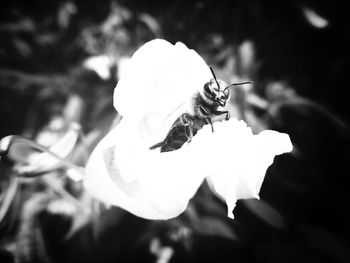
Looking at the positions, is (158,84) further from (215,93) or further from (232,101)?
(232,101)

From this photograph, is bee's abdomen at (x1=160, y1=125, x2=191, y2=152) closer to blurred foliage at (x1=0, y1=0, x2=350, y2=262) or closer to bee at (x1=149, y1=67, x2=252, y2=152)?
bee at (x1=149, y1=67, x2=252, y2=152)

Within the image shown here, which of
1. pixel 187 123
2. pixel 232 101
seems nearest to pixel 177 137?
pixel 187 123

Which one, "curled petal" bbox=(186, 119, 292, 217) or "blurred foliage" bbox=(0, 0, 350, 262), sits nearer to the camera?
"curled petal" bbox=(186, 119, 292, 217)

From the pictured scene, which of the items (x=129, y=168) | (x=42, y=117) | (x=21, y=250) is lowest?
(x=21, y=250)

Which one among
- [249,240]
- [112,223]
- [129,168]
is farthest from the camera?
[249,240]

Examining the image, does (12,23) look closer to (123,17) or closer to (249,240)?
(123,17)

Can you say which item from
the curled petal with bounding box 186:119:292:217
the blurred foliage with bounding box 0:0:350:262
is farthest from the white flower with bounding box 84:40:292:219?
the blurred foliage with bounding box 0:0:350:262

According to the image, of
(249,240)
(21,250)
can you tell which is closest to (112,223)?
(21,250)
